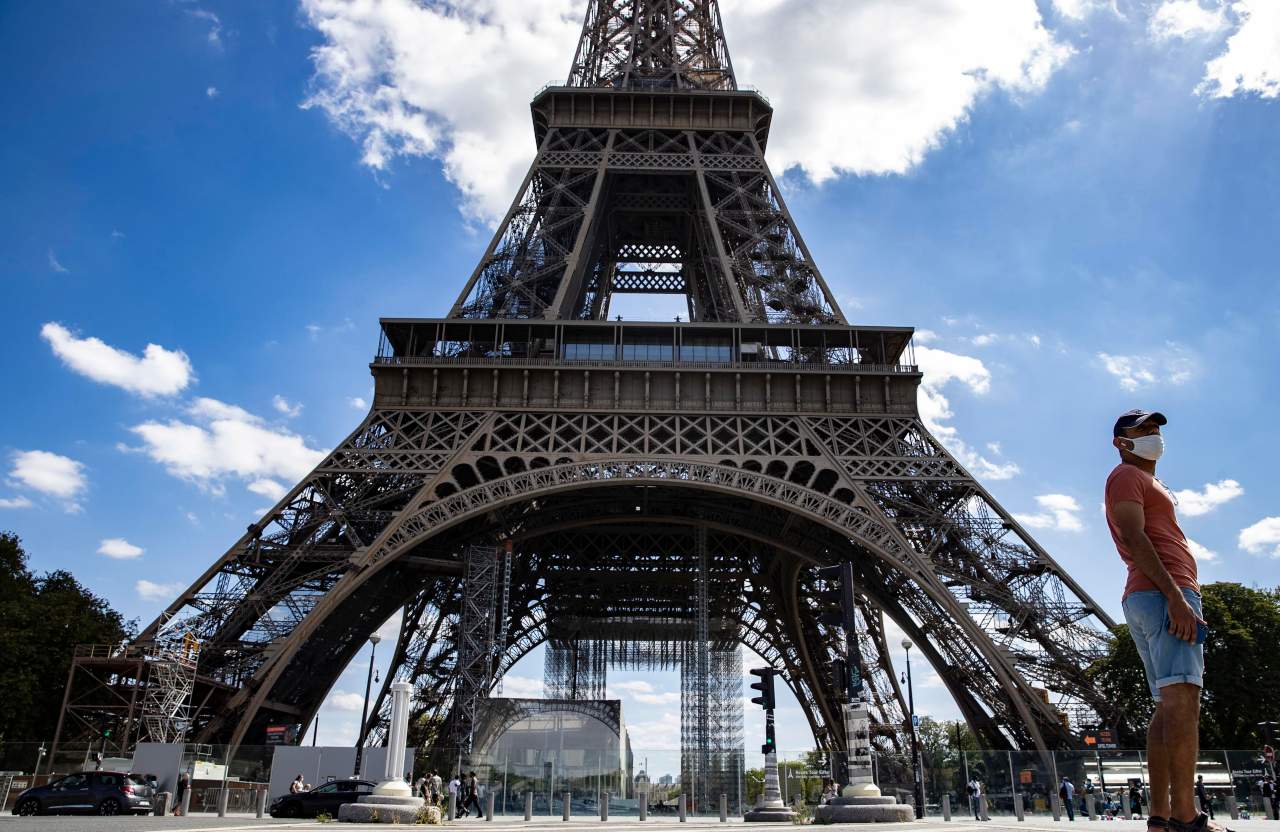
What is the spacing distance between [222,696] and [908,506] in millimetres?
21244

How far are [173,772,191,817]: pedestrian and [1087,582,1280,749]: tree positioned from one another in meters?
24.2

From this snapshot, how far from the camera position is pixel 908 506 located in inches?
1139

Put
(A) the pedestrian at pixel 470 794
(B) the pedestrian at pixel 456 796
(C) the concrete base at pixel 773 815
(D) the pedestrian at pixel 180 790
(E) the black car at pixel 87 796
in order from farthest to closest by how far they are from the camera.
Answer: (A) the pedestrian at pixel 470 794 → (B) the pedestrian at pixel 456 796 → (D) the pedestrian at pixel 180 790 → (C) the concrete base at pixel 773 815 → (E) the black car at pixel 87 796

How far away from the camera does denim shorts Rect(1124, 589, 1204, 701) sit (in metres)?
4.92

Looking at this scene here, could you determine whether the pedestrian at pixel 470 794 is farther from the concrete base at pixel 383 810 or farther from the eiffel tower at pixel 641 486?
the concrete base at pixel 383 810

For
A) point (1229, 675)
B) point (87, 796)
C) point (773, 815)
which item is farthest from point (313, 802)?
point (1229, 675)

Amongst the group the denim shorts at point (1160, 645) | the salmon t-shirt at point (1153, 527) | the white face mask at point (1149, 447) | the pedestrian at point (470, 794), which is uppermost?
Answer: the white face mask at point (1149, 447)

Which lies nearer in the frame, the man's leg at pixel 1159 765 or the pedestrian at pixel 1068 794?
the man's leg at pixel 1159 765

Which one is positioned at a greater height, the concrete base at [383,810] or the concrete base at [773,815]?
the concrete base at [383,810]

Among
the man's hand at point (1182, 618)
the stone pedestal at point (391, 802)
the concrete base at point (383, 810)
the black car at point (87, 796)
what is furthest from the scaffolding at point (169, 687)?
the man's hand at point (1182, 618)

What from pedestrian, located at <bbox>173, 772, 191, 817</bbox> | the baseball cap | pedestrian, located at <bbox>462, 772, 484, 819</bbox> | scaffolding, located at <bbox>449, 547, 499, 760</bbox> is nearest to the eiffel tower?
scaffolding, located at <bbox>449, 547, 499, 760</bbox>

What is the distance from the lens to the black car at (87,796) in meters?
18.3

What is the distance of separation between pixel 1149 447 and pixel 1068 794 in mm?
21258

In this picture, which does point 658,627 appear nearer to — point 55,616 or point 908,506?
point 908,506
